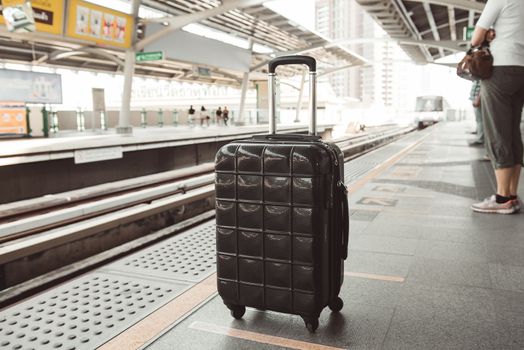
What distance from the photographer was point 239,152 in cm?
195

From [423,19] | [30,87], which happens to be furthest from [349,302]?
[423,19]

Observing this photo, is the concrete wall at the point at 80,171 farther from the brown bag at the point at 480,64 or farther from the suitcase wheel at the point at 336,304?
the suitcase wheel at the point at 336,304

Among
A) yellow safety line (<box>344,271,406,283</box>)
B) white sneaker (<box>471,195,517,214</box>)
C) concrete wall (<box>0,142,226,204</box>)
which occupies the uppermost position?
white sneaker (<box>471,195,517,214</box>)

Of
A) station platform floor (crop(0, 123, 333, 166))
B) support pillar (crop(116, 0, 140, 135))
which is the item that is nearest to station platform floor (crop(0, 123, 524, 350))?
station platform floor (crop(0, 123, 333, 166))

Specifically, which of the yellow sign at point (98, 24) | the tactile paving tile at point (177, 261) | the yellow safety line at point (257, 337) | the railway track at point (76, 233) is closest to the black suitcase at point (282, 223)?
the yellow safety line at point (257, 337)

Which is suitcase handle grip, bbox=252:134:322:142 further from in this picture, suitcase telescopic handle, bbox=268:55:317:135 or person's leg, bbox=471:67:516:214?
person's leg, bbox=471:67:516:214

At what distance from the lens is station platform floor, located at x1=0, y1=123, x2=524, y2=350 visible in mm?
1902

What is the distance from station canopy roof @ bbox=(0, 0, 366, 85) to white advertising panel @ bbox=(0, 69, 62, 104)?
111 cm

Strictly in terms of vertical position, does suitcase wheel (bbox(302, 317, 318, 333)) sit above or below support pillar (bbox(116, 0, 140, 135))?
below

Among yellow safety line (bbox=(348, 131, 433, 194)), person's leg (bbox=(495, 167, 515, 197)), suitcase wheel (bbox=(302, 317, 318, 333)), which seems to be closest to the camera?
suitcase wheel (bbox=(302, 317, 318, 333))

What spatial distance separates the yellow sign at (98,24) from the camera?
42.8ft

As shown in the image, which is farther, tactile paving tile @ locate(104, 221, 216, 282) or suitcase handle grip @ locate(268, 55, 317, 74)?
tactile paving tile @ locate(104, 221, 216, 282)

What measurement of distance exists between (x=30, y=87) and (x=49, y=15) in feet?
9.84

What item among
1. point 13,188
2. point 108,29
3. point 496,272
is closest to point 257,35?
point 108,29
